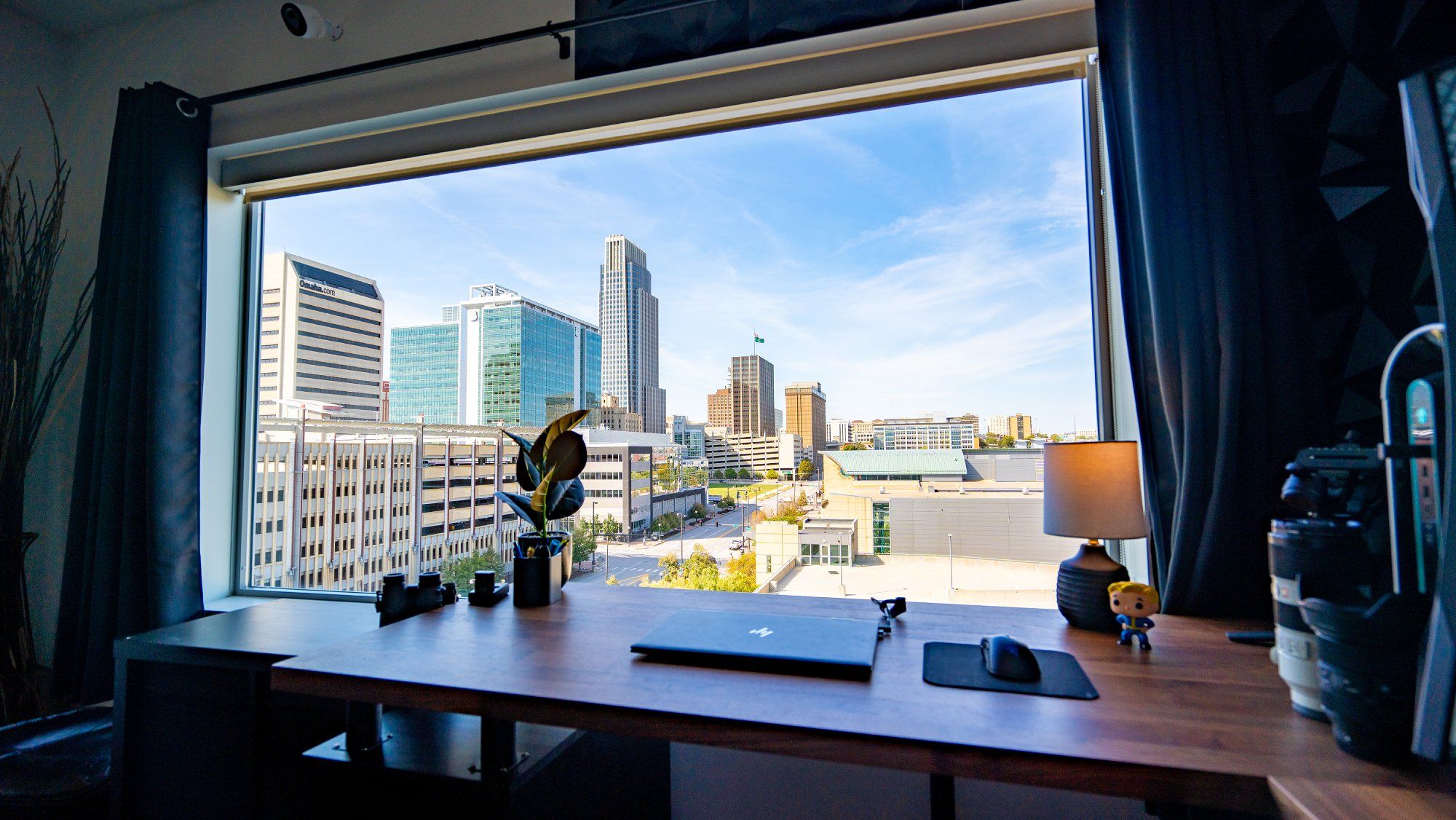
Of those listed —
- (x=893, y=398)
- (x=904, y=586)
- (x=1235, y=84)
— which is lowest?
(x=904, y=586)

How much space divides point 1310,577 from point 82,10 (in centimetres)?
408

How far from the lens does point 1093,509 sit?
1.20 metres

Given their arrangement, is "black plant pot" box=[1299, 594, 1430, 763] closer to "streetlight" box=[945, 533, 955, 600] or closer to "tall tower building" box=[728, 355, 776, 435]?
"streetlight" box=[945, 533, 955, 600]

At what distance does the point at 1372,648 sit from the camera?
717 millimetres

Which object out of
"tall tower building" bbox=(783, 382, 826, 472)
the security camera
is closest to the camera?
"tall tower building" bbox=(783, 382, 826, 472)

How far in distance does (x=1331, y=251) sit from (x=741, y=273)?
4.79 feet

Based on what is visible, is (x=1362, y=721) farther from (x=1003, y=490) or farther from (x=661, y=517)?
(x=661, y=517)

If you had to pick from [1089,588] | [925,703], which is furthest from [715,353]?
[925,703]

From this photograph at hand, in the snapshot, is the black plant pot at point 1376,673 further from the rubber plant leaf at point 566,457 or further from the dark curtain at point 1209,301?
the rubber plant leaf at point 566,457

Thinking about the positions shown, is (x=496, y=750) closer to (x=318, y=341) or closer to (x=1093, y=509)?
(x=1093, y=509)

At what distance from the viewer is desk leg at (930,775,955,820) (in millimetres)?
994

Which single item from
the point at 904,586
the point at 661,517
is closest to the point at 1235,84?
the point at 904,586

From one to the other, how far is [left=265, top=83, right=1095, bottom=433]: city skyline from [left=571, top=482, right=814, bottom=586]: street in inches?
14.0

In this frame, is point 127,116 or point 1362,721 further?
point 127,116
